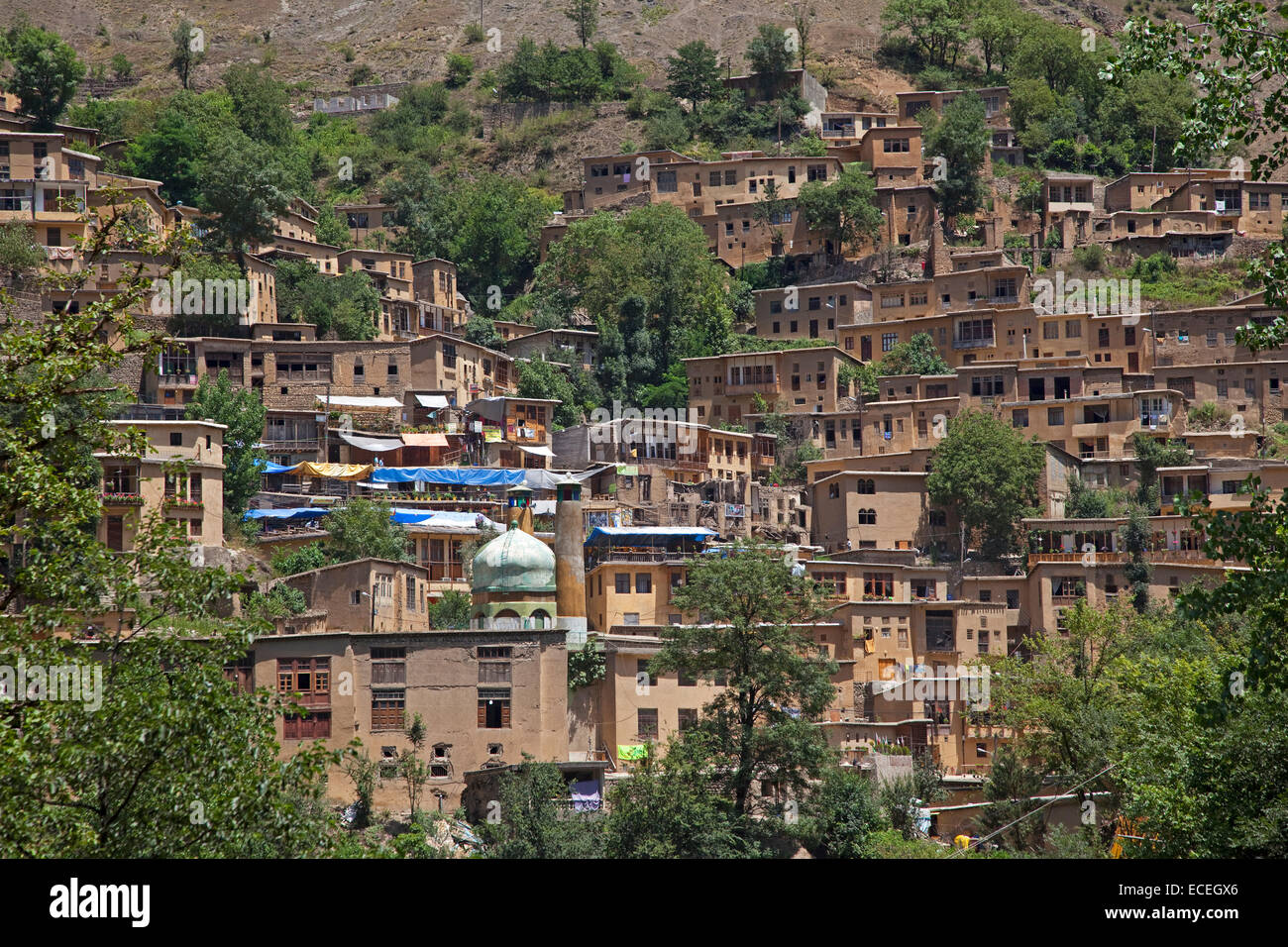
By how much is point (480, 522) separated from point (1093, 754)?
25.9 metres

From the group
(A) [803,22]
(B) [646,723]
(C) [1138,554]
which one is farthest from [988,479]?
(A) [803,22]

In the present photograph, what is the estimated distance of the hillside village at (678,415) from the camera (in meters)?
46.9

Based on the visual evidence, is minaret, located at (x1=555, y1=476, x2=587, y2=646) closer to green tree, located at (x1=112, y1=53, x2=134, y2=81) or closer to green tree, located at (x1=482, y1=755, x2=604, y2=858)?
green tree, located at (x1=482, y1=755, x2=604, y2=858)

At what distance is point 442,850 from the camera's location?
136 ft

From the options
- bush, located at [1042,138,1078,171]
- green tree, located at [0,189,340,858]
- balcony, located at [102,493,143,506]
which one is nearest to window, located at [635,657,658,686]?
balcony, located at [102,493,143,506]

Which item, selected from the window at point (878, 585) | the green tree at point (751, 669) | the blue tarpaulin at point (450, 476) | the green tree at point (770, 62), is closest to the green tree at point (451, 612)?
the green tree at point (751, 669)

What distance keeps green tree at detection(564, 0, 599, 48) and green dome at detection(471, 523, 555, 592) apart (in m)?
78.7

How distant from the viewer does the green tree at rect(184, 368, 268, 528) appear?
200ft

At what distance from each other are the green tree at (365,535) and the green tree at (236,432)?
3.93m

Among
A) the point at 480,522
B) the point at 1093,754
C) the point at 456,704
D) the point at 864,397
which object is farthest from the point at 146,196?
the point at 1093,754

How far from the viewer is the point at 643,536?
59.8m

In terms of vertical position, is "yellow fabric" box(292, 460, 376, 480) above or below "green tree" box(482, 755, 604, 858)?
above

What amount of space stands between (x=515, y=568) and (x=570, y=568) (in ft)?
13.4
